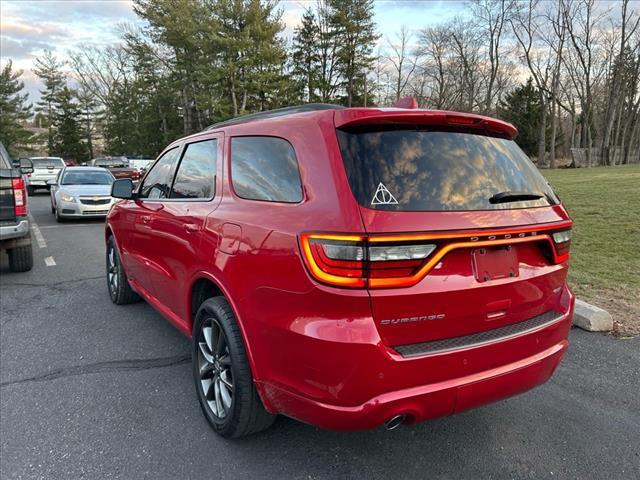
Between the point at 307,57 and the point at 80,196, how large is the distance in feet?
114

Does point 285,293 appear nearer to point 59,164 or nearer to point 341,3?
point 59,164

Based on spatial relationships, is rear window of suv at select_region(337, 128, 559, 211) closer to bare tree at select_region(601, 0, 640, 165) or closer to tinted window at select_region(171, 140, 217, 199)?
tinted window at select_region(171, 140, 217, 199)

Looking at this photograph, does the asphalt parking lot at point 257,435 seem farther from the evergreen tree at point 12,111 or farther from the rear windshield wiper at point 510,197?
the evergreen tree at point 12,111

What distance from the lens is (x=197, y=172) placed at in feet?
10.6

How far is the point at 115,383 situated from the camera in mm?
3359

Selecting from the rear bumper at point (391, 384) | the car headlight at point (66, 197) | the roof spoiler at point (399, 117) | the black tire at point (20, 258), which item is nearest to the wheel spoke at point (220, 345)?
the rear bumper at point (391, 384)

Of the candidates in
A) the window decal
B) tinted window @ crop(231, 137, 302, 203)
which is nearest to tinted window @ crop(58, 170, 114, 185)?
tinted window @ crop(231, 137, 302, 203)

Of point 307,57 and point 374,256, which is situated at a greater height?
point 307,57

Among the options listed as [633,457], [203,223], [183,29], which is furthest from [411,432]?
[183,29]

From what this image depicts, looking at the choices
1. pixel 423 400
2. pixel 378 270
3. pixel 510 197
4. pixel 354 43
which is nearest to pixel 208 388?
pixel 423 400

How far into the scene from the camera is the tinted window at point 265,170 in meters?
2.25

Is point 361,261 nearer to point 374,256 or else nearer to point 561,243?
point 374,256

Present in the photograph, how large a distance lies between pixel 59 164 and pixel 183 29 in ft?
69.9

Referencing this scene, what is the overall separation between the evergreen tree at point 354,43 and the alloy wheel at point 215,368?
40.9 meters
